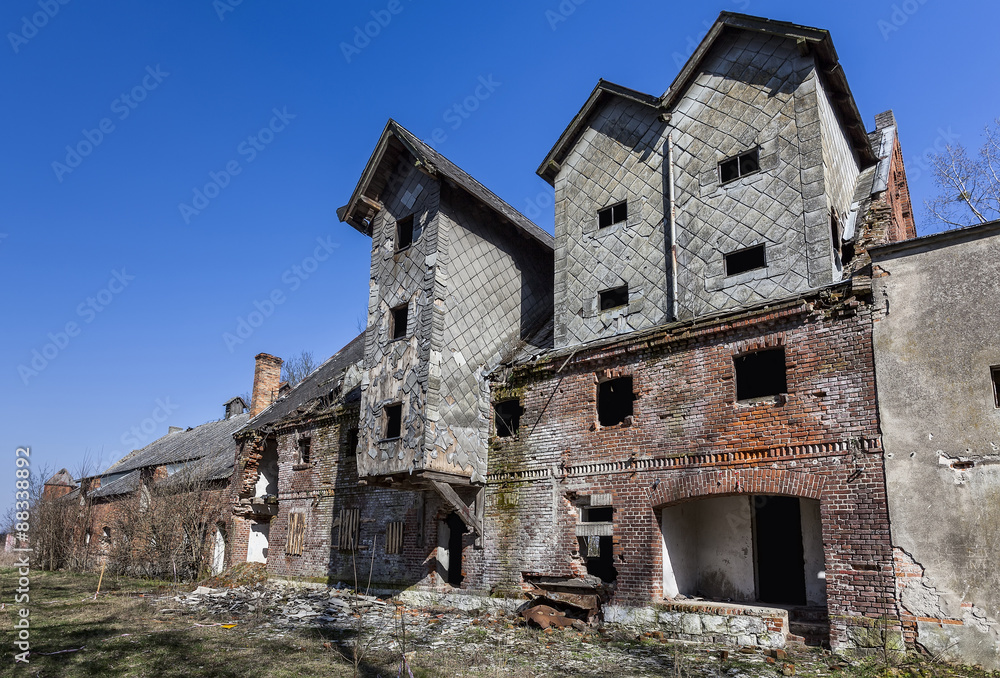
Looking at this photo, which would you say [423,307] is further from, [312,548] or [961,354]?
[961,354]

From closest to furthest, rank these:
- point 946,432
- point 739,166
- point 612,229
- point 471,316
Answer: point 946,432 → point 739,166 → point 612,229 → point 471,316

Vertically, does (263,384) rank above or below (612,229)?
below

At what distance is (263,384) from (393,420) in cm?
1425

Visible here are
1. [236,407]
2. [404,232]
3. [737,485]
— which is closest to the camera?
[737,485]

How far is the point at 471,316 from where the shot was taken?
1697 cm

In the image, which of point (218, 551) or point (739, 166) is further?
point (218, 551)

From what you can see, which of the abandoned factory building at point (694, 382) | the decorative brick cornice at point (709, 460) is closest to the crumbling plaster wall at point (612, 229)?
the abandoned factory building at point (694, 382)

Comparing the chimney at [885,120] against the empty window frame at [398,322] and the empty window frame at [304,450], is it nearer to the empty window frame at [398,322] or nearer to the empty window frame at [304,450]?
the empty window frame at [398,322]

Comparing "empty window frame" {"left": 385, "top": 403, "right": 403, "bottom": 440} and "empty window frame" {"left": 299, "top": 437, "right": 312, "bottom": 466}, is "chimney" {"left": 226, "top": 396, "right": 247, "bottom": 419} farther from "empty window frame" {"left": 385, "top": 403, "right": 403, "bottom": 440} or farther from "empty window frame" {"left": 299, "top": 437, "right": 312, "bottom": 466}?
"empty window frame" {"left": 385, "top": 403, "right": 403, "bottom": 440}

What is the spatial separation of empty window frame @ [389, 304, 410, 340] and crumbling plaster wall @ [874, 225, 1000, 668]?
10923mm

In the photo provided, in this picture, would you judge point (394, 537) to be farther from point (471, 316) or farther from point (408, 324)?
point (471, 316)

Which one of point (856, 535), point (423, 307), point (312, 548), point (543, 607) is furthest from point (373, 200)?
point (856, 535)

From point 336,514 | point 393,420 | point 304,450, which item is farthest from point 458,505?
point 304,450

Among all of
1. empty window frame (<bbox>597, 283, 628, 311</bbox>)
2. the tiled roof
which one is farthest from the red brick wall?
the tiled roof
